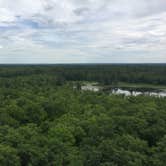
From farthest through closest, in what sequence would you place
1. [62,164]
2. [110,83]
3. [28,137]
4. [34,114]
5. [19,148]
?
[110,83] < [34,114] < [28,137] < [19,148] < [62,164]

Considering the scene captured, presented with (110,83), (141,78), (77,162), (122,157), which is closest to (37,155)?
(77,162)

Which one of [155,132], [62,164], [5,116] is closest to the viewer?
[62,164]

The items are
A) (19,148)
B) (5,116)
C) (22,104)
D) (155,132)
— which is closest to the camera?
(19,148)

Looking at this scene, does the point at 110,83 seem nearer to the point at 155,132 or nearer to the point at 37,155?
the point at 155,132

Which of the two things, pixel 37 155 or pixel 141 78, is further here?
pixel 141 78

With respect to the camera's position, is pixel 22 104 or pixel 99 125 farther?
pixel 22 104

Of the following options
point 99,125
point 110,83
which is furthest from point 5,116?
point 110,83

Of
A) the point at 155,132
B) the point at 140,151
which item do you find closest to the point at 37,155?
the point at 140,151

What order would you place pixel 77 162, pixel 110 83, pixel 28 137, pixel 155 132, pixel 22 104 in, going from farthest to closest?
pixel 110 83
pixel 22 104
pixel 155 132
pixel 28 137
pixel 77 162

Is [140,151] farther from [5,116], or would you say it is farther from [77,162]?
[5,116]
